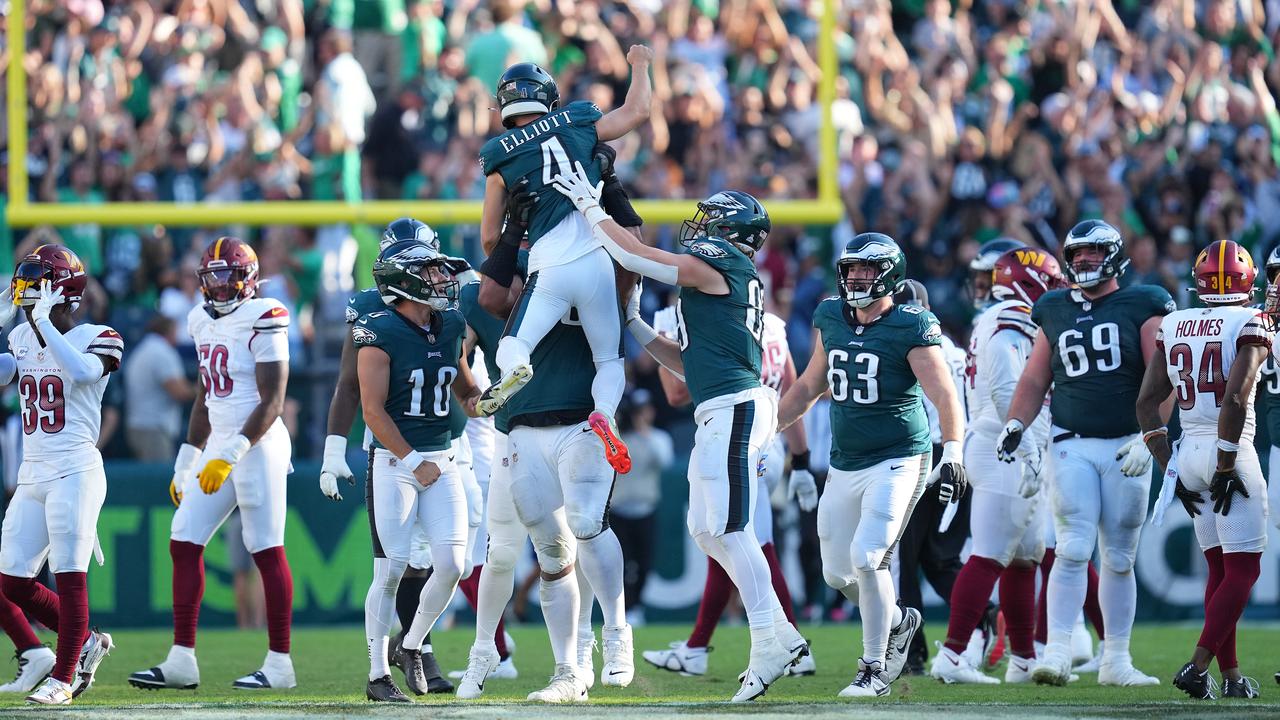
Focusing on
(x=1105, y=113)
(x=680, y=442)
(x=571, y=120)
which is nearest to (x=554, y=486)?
(x=571, y=120)

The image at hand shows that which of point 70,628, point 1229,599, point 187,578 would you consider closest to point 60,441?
point 70,628

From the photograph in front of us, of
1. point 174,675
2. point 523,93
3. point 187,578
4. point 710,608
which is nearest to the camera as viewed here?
point 523,93

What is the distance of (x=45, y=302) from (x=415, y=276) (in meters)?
1.68

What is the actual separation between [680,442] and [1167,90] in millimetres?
6254

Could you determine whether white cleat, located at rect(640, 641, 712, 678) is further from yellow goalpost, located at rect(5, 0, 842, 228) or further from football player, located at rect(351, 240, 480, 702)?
yellow goalpost, located at rect(5, 0, 842, 228)

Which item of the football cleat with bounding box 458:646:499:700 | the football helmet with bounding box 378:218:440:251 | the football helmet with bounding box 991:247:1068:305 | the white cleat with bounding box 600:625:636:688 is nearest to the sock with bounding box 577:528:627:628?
the white cleat with bounding box 600:625:636:688

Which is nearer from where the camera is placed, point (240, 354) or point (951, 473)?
point (951, 473)

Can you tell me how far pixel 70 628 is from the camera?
7.61 metres

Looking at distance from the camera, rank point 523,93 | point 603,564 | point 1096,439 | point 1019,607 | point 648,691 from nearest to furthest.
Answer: point 603,564, point 523,93, point 648,691, point 1096,439, point 1019,607

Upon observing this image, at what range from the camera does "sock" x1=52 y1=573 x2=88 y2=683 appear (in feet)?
25.0

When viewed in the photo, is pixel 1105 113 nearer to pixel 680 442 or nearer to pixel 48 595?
pixel 680 442

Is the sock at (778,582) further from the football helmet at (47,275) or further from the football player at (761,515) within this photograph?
the football helmet at (47,275)

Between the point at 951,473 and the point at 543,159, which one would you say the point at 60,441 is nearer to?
the point at 543,159

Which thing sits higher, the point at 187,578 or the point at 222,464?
the point at 222,464
